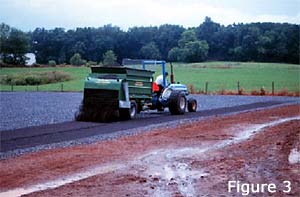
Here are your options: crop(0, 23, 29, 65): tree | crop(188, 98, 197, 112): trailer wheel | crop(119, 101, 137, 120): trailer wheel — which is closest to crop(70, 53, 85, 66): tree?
crop(0, 23, 29, 65): tree

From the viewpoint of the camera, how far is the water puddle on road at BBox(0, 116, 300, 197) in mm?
7167

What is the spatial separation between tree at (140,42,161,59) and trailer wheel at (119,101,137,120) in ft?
49.3

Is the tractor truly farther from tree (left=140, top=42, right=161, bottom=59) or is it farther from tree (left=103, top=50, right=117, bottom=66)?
tree (left=140, top=42, right=161, bottom=59)

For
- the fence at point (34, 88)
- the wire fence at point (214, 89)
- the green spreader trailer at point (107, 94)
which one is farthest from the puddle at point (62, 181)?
the fence at point (34, 88)

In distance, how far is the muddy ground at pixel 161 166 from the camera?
281 inches

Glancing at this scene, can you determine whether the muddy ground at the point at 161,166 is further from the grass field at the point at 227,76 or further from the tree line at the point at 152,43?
the grass field at the point at 227,76

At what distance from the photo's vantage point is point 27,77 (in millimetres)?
46969

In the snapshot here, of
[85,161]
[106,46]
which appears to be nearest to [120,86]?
[85,161]

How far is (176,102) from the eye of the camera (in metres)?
20.5

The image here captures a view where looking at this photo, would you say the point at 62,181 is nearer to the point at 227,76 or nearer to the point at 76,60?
the point at 76,60

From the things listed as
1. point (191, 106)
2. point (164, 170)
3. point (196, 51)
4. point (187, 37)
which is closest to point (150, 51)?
point (187, 37)

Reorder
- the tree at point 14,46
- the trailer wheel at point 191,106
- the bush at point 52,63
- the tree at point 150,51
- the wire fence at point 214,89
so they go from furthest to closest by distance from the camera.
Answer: the wire fence at point 214,89
the bush at point 52,63
the tree at point 150,51
the tree at point 14,46
the trailer wheel at point 191,106

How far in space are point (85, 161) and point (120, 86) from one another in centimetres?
819

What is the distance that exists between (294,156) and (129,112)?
30.3ft
